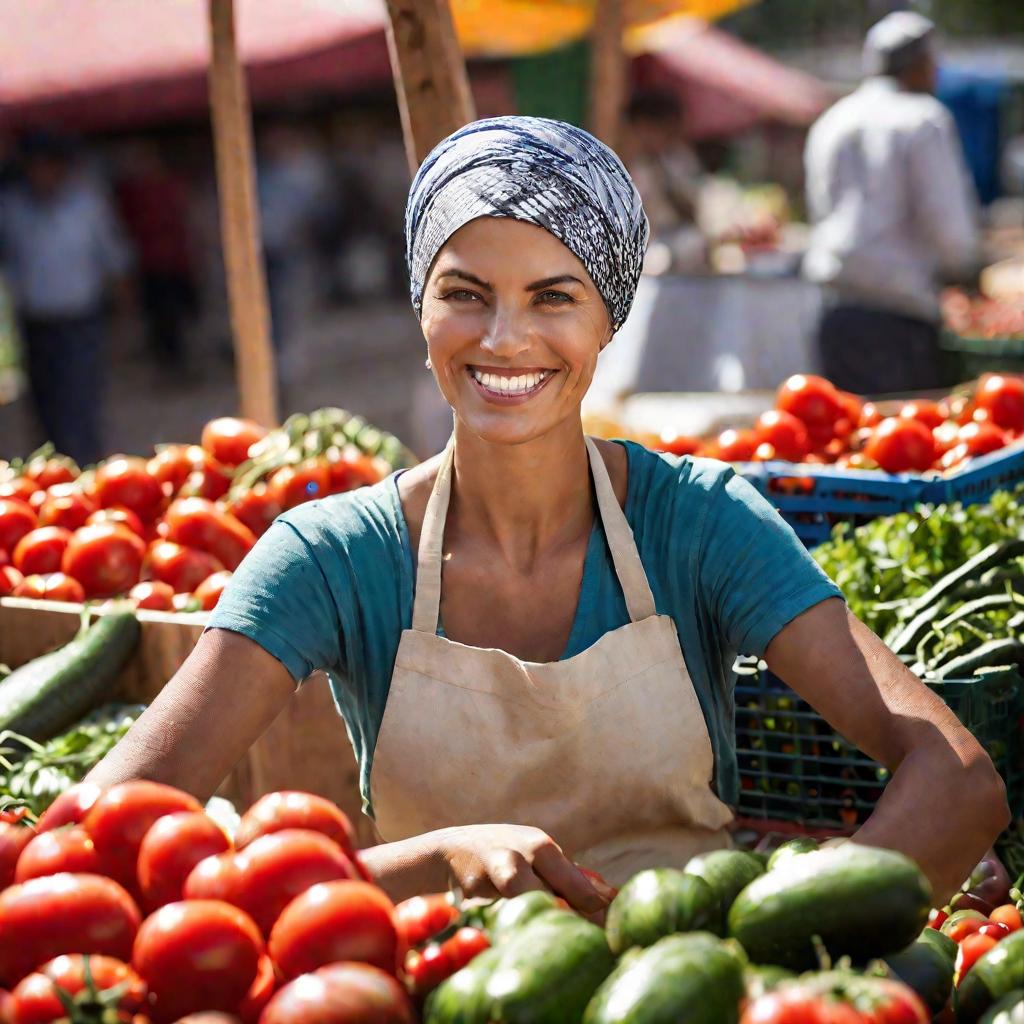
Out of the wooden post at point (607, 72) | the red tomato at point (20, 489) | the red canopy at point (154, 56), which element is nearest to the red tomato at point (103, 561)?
the red tomato at point (20, 489)

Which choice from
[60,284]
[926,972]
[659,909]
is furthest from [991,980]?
[60,284]

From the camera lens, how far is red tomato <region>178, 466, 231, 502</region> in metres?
4.49

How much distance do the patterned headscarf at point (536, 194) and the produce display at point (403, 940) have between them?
3.65 feet

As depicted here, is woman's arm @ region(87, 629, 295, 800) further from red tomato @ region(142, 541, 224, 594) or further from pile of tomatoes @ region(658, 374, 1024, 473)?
pile of tomatoes @ region(658, 374, 1024, 473)

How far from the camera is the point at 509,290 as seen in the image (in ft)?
8.13

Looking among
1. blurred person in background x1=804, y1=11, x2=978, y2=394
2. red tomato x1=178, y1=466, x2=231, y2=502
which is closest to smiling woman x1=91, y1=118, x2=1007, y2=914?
red tomato x1=178, y1=466, x2=231, y2=502

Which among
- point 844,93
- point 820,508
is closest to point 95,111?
point 820,508

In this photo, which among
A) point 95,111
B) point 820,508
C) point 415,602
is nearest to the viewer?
point 415,602

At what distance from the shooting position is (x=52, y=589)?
4.04 meters

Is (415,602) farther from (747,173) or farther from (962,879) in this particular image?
(747,173)

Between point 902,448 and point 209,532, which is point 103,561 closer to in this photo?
point 209,532

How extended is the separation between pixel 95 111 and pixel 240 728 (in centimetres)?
1106

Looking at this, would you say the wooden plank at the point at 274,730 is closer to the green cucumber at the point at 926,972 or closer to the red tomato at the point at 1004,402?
the green cucumber at the point at 926,972

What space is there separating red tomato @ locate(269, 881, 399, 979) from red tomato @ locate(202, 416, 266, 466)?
3.16 metres
